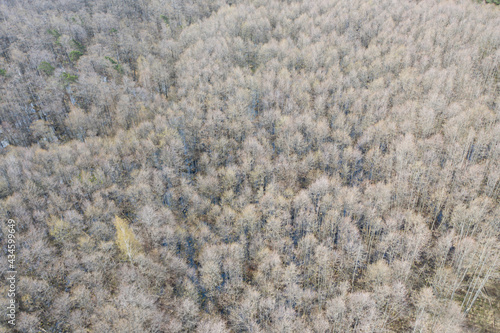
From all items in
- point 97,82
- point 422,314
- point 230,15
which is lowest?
point 422,314

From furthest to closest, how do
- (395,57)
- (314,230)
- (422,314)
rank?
(395,57)
(314,230)
(422,314)

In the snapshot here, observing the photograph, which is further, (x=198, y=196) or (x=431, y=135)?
(x=431, y=135)

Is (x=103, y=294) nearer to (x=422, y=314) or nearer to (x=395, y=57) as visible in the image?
(x=422, y=314)

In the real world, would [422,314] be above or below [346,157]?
below

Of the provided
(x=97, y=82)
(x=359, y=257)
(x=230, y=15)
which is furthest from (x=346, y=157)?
(x=230, y=15)

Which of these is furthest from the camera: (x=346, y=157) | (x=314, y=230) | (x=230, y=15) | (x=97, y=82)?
(x=230, y=15)

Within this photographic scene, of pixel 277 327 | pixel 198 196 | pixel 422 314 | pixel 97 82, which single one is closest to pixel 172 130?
pixel 198 196
